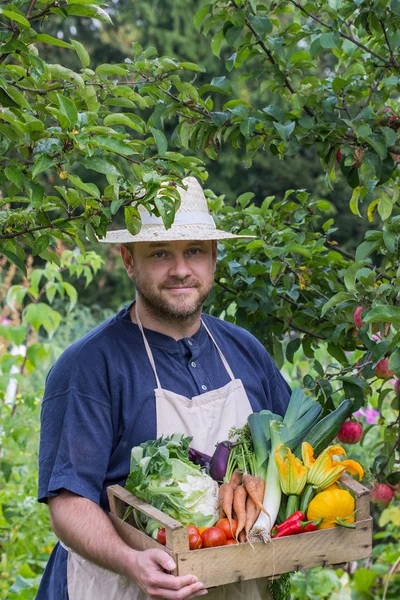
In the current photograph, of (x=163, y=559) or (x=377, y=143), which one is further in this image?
(x=377, y=143)

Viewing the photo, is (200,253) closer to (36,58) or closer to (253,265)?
(253,265)

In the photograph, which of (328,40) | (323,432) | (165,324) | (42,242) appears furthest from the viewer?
(328,40)

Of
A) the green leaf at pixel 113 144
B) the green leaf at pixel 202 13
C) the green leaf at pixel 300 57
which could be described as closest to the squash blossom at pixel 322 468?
the green leaf at pixel 113 144

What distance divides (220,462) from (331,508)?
0.29 m

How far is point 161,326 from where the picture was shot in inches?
87.9

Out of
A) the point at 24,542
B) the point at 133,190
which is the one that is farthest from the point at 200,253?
the point at 24,542

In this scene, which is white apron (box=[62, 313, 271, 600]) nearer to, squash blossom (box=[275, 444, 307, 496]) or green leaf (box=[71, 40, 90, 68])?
squash blossom (box=[275, 444, 307, 496])

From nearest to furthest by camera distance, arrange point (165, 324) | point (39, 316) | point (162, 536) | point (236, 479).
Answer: point (162, 536) → point (236, 479) → point (165, 324) → point (39, 316)

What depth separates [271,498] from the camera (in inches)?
72.9

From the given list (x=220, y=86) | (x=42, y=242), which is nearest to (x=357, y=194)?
(x=220, y=86)

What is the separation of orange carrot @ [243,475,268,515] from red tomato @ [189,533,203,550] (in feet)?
0.56

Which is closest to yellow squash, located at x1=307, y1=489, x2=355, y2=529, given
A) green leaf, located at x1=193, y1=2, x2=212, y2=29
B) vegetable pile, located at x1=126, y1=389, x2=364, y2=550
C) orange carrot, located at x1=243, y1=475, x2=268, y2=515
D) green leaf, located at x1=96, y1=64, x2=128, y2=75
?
vegetable pile, located at x1=126, y1=389, x2=364, y2=550

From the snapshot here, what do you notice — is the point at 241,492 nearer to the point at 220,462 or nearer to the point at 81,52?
the point at 220,462

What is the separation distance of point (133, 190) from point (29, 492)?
256cm
